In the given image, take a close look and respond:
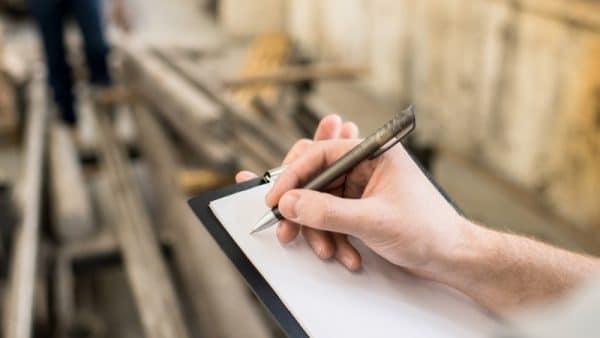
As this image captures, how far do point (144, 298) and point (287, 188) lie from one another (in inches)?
38.1

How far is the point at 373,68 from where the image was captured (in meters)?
4.48

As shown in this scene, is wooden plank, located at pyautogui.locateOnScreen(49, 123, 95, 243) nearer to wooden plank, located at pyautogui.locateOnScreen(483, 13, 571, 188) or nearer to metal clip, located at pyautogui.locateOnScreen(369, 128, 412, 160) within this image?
metal clip, located at pyautogui.locateOnScreen(369, 128, 412, 160)

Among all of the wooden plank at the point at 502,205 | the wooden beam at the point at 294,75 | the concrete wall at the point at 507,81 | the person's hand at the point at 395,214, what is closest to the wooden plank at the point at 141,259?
the wooden beam at the point at 294,75

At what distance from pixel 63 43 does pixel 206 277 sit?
5.99 feet

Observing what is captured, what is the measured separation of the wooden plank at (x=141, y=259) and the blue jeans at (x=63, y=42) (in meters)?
0.66

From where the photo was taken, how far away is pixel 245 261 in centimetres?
75

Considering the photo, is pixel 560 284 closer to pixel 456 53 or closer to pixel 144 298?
pixel 144 298

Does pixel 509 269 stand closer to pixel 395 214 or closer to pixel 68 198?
pixel 395 214

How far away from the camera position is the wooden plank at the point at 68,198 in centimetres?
224

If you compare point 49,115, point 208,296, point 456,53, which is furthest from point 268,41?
point 208,296

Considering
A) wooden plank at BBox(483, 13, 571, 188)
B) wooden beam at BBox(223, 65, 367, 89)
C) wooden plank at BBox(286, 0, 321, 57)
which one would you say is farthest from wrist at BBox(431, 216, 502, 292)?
wooden plank at BBox(286, 0, 321, 57)

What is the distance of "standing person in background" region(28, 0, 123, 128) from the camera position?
2.94 meters

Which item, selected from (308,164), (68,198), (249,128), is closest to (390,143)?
(308,164)

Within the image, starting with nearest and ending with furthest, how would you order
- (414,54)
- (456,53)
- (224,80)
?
1. (224,80)
2. (456,53)
3. (414,54)
